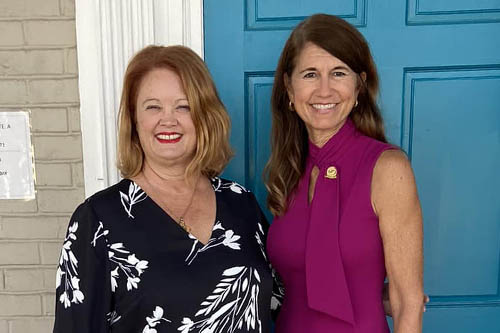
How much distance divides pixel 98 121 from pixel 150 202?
61cm

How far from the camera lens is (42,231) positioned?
1.97m

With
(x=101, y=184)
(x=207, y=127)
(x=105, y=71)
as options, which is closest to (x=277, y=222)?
(x=207, y=127)

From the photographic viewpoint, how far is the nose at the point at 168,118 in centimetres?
141

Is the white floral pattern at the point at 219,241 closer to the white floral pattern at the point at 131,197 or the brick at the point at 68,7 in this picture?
the white floral pattern at the point at 131,197

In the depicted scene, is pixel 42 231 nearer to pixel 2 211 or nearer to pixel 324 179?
pixel 2 211

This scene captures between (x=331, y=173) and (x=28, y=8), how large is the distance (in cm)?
135

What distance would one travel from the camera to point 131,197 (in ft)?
4.68

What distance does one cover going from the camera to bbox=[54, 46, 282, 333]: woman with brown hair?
1.33m

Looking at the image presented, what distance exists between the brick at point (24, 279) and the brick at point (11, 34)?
3.12 feet

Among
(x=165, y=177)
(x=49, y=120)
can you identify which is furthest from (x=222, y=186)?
(x=49, y=120)

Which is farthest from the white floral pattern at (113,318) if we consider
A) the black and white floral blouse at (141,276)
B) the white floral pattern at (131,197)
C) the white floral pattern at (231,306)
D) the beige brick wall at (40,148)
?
the beige brick wall at (40,148)

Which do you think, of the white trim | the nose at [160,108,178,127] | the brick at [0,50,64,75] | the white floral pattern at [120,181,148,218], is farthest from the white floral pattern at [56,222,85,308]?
the brick at [0,50,64,75]

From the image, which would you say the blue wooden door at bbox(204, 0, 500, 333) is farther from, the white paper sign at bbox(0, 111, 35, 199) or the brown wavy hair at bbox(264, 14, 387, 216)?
the white paper sign at bbox(0, 111, 35, 199)

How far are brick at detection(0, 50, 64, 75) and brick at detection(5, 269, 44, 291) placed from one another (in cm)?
84
